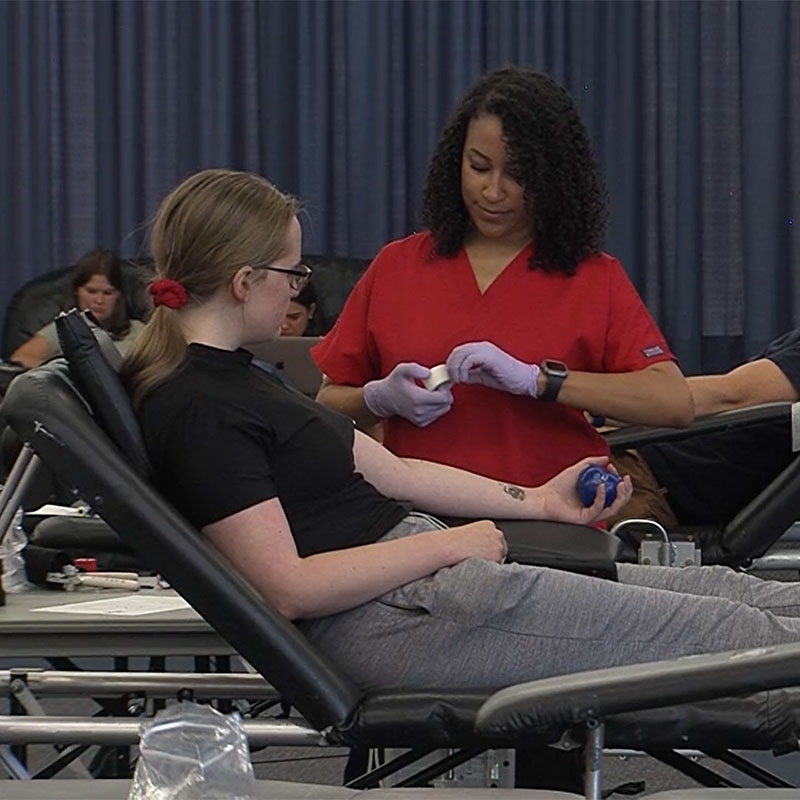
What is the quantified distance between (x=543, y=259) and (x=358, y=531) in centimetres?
70

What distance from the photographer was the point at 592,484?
83.6 inches

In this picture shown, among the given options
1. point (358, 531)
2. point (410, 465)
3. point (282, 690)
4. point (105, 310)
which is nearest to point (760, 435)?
point (410, 465)

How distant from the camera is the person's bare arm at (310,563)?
5.32 feet

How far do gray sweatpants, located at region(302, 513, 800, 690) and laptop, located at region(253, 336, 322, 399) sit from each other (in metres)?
1.33

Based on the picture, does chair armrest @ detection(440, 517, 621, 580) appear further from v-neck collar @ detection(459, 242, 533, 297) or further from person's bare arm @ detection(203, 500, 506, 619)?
v-neck collar @ detection(459, 242, 533, 297)

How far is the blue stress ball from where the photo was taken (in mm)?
2123

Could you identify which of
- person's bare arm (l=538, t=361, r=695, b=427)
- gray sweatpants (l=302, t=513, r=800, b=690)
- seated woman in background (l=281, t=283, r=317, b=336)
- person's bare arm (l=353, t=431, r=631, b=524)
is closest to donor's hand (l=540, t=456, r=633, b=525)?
person's bare arm (l=353, t=431, r=631, b=524)

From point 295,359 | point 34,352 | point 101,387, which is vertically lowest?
point 34,352

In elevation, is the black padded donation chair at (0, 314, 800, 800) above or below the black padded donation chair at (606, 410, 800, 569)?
above

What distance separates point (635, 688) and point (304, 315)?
291cm

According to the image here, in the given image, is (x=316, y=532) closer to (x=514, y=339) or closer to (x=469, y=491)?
(x=469, y=491)

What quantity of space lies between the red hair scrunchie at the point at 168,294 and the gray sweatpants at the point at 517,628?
0.39 metres

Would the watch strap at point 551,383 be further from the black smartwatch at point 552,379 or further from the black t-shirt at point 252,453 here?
the black t-shirt at point 252,453

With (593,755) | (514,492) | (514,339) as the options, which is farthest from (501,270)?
(593,755)
